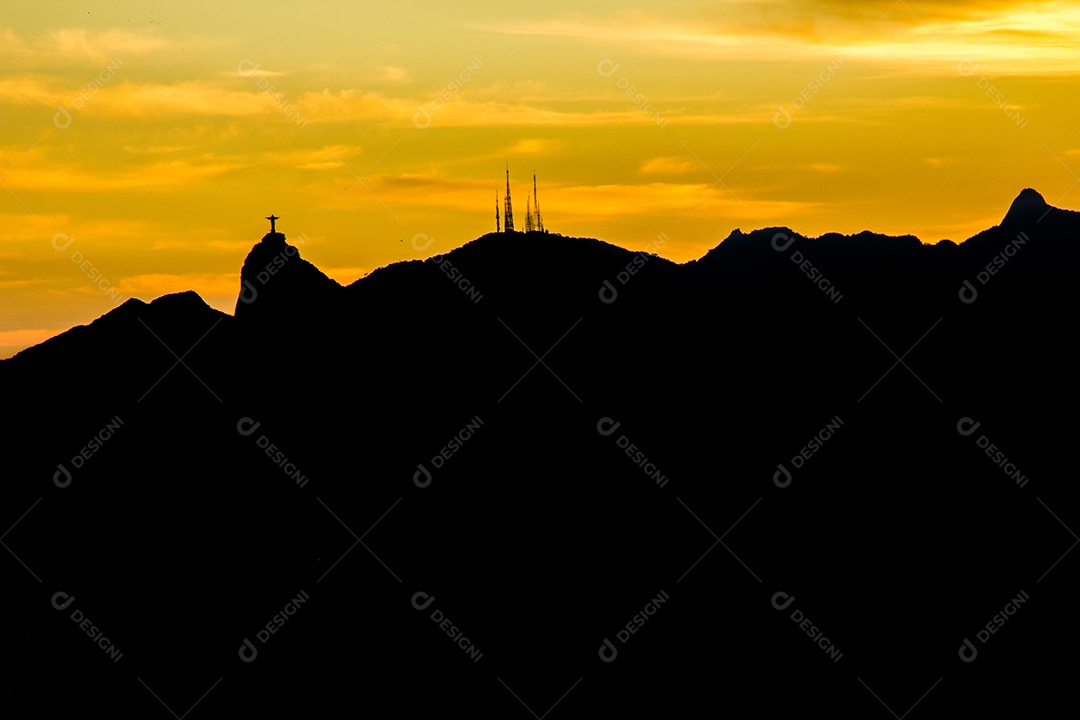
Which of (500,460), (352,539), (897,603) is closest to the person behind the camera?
(897,603)

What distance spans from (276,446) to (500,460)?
32.4 meters

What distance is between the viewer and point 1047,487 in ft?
582

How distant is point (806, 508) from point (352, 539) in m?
58.0

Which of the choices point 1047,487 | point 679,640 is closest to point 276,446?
point 679,640

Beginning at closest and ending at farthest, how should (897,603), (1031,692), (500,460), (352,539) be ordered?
1. (1031,692)
2. (897,603)
3. (352,539)
4. (500,460)

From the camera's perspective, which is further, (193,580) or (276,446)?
(276,446)

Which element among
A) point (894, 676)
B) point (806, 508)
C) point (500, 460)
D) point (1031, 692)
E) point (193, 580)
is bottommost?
point (1031, 692)

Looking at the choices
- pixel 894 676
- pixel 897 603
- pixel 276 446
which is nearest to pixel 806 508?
pixel 897 603

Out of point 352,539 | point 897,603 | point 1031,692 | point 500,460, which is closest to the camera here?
point 1031,692

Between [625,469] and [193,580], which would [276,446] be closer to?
[193,580]

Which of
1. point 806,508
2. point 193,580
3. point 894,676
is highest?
point 193,580

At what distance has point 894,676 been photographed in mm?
153750

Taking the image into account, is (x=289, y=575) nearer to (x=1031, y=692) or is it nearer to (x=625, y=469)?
(x=625, y=469)

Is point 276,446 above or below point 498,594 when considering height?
above
